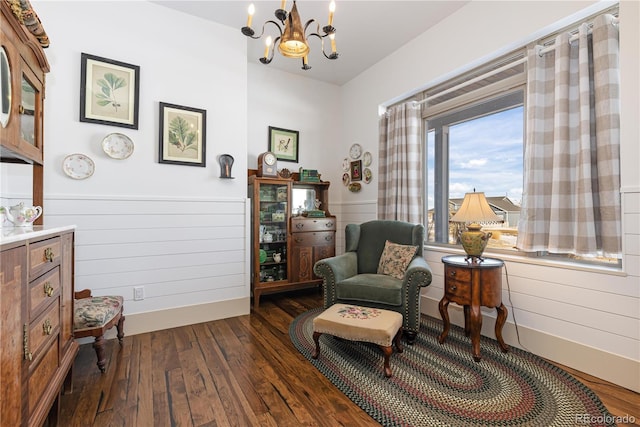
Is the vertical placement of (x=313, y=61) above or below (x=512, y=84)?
above

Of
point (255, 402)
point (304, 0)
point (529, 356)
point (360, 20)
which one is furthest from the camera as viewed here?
point (360, 20)

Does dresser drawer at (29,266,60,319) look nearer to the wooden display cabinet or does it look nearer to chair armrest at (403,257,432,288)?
the wooden display cabinet

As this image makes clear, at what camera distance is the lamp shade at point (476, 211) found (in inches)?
85.2

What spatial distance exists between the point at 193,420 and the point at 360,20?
3.56 metres

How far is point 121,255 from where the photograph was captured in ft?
8.36

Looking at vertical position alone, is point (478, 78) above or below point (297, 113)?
below

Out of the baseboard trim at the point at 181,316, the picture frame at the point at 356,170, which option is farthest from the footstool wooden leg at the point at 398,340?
the picture frame at the point at 356,170

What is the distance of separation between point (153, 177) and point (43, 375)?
181 centimetres

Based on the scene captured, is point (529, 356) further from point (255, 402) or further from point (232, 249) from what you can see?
point (232, 249)

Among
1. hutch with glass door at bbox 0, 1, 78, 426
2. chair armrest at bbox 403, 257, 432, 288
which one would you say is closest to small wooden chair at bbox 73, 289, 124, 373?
hutch with glass door at bbox 0, 1, 78, 426

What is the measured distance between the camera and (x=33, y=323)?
118cm

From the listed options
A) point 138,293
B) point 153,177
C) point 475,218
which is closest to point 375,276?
point 475,218

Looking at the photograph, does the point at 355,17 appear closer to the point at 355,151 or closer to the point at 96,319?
the point at 355,151

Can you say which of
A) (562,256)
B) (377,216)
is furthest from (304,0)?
(562,256)
